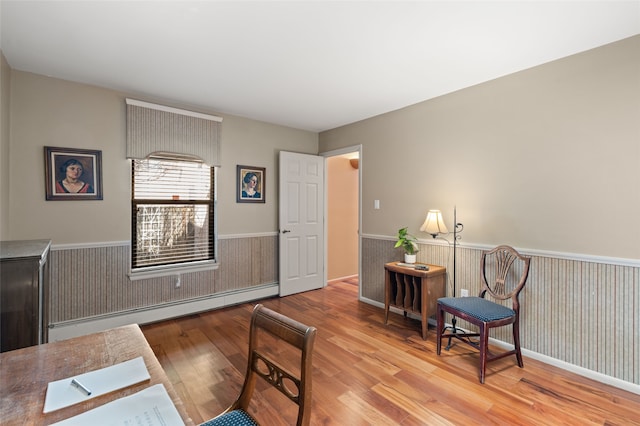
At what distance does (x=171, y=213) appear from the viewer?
3.51 metres

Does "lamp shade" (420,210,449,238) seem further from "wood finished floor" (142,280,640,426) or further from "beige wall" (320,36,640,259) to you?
"wood finished floor" (142,280,640,426)

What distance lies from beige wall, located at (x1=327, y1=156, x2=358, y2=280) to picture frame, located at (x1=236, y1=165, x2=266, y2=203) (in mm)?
1419

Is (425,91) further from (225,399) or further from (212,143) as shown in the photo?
(225,399)

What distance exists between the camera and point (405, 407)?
1.94 metres

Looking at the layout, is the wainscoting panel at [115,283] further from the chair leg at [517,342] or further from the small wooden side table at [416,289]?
the chair leg at [517,342]

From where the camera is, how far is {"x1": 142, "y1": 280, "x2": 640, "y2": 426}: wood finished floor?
187cm

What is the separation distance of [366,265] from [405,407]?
2.22 meters

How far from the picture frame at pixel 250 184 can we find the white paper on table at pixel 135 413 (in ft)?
10.8

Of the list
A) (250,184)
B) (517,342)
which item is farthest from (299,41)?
(517,342)

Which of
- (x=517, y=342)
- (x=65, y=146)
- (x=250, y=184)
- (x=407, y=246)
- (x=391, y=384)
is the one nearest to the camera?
(x=391, y=384)

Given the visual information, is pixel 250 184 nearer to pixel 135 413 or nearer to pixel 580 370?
pixel 135 413

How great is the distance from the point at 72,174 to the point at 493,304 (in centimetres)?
404

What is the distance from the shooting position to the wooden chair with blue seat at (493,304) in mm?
2260

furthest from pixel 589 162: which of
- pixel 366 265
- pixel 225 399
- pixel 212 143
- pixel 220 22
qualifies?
pixel 212 143
